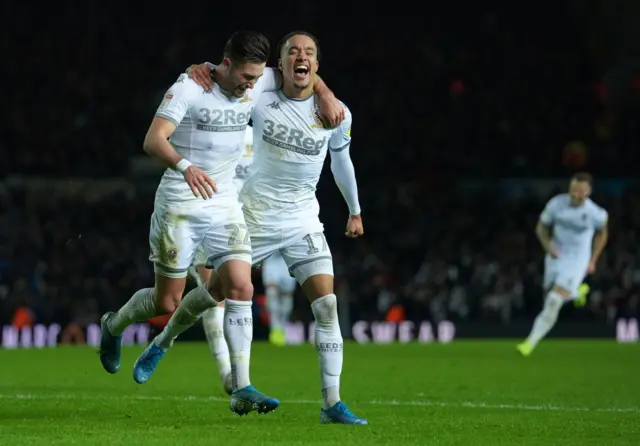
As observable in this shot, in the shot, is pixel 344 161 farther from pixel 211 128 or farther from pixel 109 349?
pixel 109 349

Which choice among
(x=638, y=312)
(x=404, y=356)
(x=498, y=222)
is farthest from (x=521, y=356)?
(x=498, y=222)

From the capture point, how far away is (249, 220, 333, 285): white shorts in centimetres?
849

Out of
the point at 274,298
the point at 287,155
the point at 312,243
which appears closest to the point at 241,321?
the point at 312,243

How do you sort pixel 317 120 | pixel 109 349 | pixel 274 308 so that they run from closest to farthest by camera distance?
pixel 317 120 → pixel 109 349 → pixel 274 308

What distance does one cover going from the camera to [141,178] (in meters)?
24.7

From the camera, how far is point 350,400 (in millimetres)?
10172

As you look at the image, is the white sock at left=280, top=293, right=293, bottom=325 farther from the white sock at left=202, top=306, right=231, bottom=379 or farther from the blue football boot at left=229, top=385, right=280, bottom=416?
the blue football boot at left=229, top=385, right=280, bottom=416

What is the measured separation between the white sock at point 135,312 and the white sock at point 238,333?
843 millimetres

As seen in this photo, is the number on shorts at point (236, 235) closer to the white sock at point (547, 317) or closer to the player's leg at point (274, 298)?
the white sock at point (547, 317)

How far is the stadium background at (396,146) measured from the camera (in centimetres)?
2266

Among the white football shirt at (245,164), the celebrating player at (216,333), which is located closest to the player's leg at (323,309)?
the celebrating player at (216,333)

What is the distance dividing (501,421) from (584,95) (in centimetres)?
1940

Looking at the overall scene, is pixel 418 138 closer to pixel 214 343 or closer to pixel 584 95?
pixel 584 95

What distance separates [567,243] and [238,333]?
32.7ft
